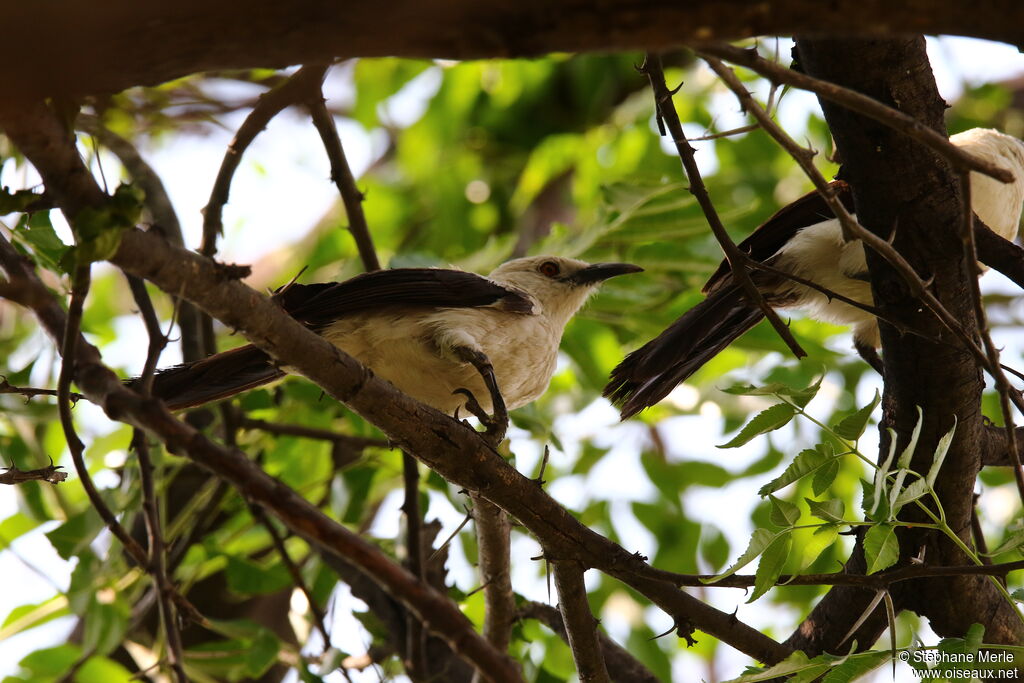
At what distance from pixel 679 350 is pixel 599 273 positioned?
655mm

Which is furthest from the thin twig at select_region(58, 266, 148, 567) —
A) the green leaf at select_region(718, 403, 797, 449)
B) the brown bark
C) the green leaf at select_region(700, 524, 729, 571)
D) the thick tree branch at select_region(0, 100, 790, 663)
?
the green leaf at select_region(700, 524, 729, 571)

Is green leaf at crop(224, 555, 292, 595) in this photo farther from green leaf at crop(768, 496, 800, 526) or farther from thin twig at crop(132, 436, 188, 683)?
green leaf at crop(768, 496, 800, 526)

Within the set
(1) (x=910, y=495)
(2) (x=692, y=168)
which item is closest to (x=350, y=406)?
(2) (x=692, y=168)

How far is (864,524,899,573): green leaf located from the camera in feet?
7.49

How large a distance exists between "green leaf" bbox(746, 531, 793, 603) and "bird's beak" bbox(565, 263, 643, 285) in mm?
2151

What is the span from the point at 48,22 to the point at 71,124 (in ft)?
2.26

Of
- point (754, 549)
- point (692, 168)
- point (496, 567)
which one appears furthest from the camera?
point (496, 567)

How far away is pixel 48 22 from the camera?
1.12 m

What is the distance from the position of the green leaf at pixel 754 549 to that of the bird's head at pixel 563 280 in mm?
2083

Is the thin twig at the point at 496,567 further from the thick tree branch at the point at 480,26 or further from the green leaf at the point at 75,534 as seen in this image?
the thick tree branch at the point at 480,26

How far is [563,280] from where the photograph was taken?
438 cm

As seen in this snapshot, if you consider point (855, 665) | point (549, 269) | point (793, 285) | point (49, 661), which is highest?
point (549, 269)

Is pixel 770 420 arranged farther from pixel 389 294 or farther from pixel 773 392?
pixel 389 294

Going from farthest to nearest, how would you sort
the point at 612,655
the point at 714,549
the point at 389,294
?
the point at 714,549 < the point at 612,655 < the point at 389,294
